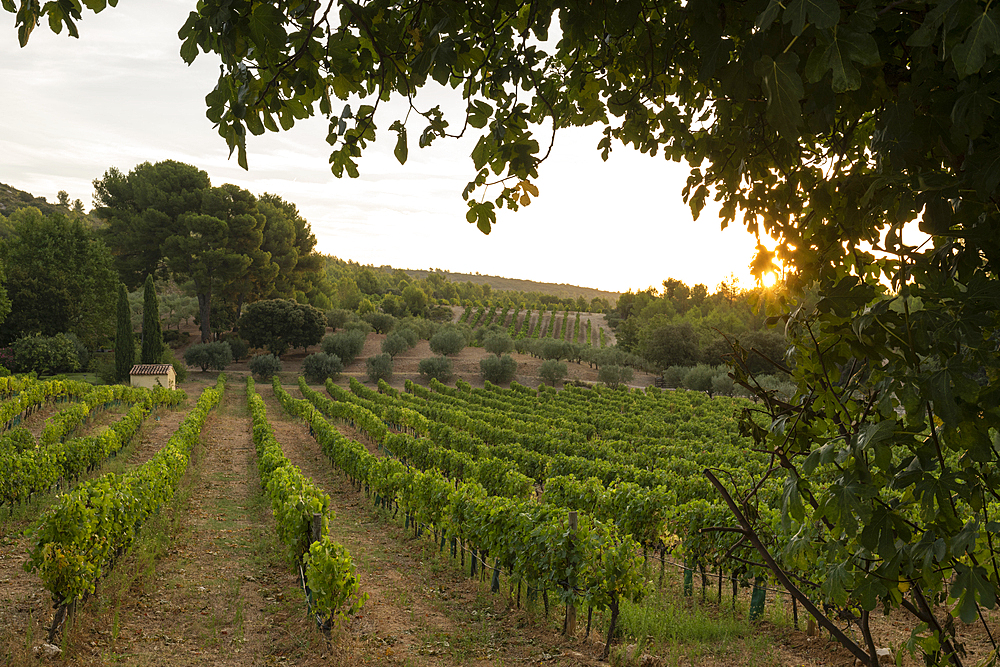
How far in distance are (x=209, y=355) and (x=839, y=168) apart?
46.6 metres

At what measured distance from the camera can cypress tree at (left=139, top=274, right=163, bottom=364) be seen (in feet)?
117

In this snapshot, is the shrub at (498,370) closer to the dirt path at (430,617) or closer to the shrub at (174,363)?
the shrub at (174,363)

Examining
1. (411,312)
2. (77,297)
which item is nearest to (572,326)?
(411,312)

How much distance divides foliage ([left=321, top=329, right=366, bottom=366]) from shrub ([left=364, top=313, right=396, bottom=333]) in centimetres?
1276

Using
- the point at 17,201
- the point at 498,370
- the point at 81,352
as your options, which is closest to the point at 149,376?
the point at 81,352

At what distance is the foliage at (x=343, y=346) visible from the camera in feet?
153

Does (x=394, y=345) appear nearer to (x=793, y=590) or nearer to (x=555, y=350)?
(x=555, y=350)

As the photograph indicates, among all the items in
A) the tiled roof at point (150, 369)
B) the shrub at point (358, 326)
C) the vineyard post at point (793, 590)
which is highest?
the vineyard post at point (793, 590)

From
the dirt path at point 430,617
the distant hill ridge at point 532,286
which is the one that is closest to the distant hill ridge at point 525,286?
the distant hill ridge at point 532,286

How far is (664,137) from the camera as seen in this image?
2.17m

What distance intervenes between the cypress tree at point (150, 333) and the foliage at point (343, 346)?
13076 millimetres

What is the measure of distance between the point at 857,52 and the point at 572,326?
278ft

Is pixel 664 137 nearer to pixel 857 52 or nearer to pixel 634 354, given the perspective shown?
pixel 857 52

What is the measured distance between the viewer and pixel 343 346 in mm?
46906
